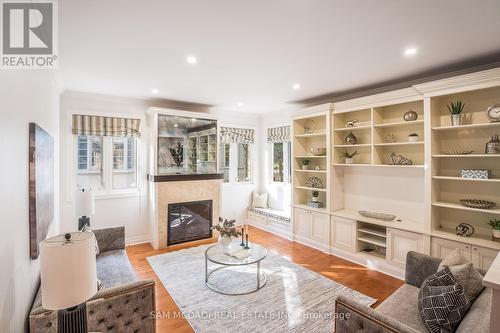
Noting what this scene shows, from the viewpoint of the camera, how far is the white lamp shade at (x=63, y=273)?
47.4 inches

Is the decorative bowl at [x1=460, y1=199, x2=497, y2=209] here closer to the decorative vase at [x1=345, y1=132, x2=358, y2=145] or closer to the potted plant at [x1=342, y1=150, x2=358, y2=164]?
the potted plant at [x1=342, y1=150, x2=358, y2=164]

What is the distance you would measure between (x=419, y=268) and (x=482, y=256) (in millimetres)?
1034

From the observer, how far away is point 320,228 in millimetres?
4516

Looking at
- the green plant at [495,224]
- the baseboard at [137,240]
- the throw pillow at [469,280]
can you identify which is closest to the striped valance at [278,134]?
the baseboard at [137,240]

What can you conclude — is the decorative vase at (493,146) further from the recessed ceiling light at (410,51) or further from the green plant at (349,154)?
the green plant at (349,154)

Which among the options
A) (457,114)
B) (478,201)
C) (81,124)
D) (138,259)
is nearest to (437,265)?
(478,201)

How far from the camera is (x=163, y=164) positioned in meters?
4.74

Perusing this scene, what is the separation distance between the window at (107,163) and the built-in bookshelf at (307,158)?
310 centimetres

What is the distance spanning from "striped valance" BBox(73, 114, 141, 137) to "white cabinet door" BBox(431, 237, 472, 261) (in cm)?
489

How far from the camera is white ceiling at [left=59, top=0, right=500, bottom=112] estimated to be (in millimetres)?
1898

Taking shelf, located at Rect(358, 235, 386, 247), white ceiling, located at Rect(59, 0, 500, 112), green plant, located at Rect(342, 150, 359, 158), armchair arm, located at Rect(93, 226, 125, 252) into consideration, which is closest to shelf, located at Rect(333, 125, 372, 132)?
green plant, located at Rect(342, 150, 359, 158)

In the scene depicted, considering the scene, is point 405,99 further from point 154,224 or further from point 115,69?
point 154,224

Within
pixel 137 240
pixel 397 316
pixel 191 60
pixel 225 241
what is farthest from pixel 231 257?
pixel 137 240

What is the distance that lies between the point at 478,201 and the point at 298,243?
2769 millimetres
